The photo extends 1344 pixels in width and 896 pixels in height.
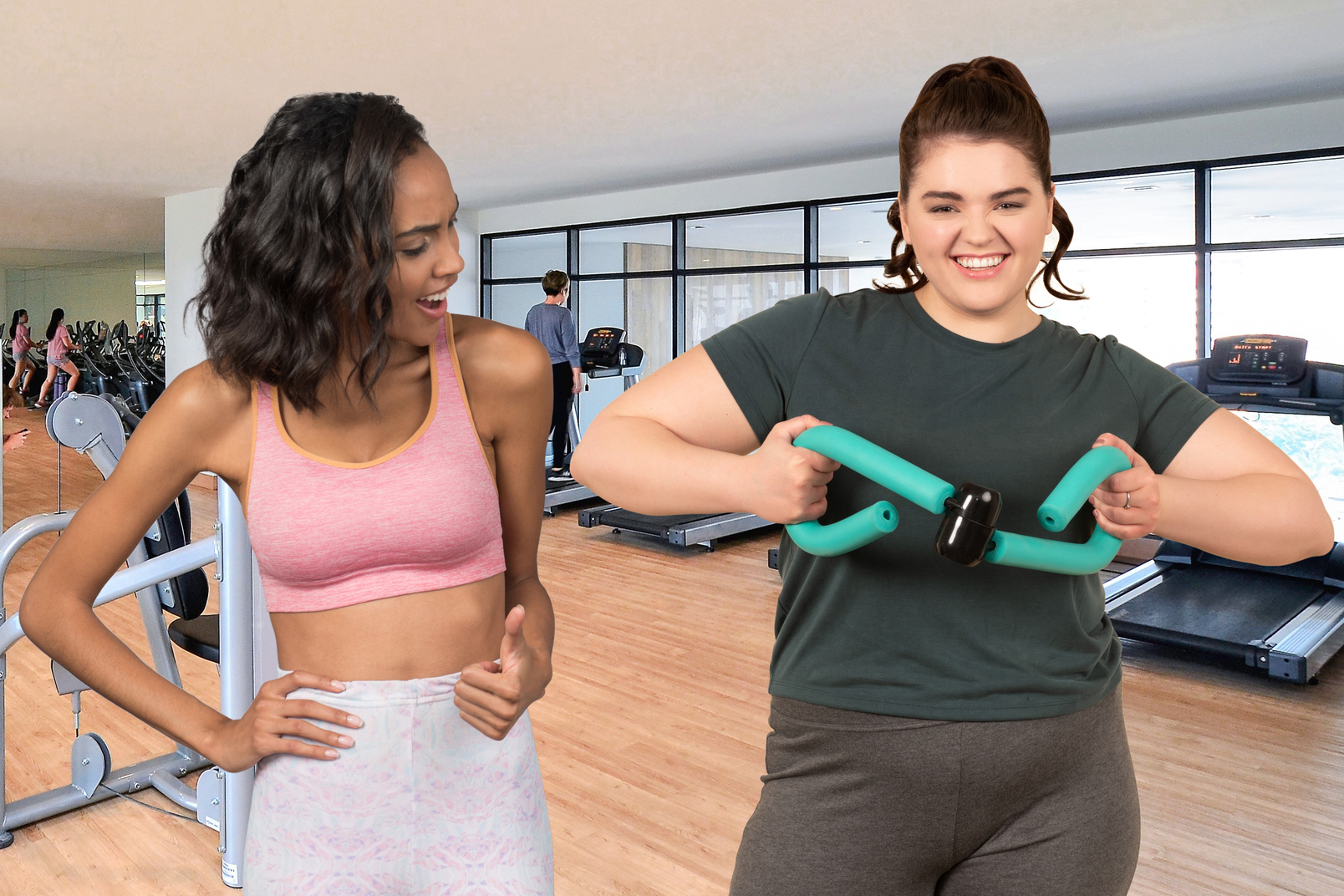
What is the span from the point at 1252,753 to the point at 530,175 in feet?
22.2

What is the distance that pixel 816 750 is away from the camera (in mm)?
998

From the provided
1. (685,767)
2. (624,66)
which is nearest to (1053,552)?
(685,767)

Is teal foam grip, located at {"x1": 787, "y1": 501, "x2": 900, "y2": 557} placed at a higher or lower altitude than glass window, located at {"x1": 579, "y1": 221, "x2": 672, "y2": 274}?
lower

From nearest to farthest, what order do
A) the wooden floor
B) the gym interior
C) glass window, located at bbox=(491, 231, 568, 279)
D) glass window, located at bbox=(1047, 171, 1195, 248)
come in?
the wooden floor
the gym interior
glass window, located at bbox=(1047, 171, 1195, 248)
glass window, located at bbox=(491, 231, 568, 279)

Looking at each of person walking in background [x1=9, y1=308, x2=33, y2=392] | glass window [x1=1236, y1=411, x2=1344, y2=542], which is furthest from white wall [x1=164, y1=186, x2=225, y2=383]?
glass window [x1=1236, y1=411, x2=1344, y2=542]

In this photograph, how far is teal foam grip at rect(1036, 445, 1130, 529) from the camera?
0.82 metres

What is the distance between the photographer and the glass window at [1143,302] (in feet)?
20.6

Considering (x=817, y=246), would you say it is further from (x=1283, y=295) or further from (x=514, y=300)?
(x=514, y=300)

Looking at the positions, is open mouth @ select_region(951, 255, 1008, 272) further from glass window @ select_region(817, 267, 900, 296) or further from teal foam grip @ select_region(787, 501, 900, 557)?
glass window @ select_region(817, 267, 900, 296)

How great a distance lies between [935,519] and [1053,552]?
0.42 feet

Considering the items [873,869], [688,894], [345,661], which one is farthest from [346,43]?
[873,869]

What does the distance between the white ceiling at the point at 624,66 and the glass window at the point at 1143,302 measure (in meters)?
0.91

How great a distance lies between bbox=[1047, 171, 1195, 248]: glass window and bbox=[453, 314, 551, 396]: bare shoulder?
5784 millimetres

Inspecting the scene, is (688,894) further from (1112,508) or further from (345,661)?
(1112,508)
